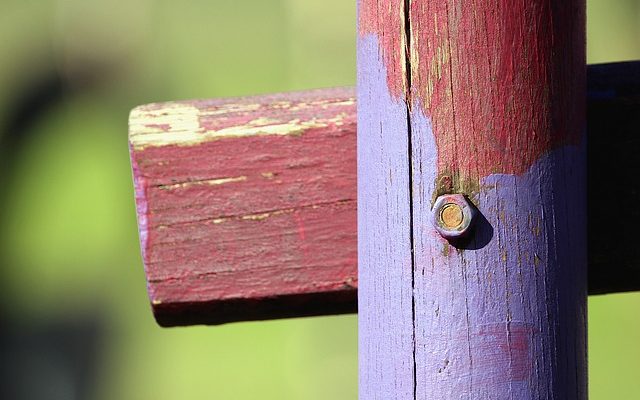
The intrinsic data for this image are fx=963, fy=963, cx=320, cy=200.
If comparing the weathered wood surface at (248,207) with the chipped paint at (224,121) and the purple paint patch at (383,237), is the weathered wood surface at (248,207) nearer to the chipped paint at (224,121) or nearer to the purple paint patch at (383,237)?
the chipped paint at (224,121)

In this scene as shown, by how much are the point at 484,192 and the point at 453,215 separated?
29mm

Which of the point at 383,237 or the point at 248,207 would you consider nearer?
the point at 383,237

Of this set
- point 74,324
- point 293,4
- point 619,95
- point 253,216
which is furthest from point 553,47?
point 74,324

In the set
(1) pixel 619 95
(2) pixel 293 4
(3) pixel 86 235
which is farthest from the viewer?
(3) pixel 86 235

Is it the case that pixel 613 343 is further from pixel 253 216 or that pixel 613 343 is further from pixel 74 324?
pixel 253 216

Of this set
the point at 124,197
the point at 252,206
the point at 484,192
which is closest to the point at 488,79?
the point at 484,192

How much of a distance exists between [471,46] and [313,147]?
0.23 meters

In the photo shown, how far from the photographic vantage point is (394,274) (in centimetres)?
76

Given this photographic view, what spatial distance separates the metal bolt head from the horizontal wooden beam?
7.5 inches

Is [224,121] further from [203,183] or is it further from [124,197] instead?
[124,197]

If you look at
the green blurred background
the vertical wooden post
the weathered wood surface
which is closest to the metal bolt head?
the vertical wooden post

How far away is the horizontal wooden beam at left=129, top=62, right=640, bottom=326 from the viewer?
91 cm

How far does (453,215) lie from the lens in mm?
727

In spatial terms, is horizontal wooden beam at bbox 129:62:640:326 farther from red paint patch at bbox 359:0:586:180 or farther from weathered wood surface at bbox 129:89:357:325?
red paint patch at bbox 359:0:586:180
